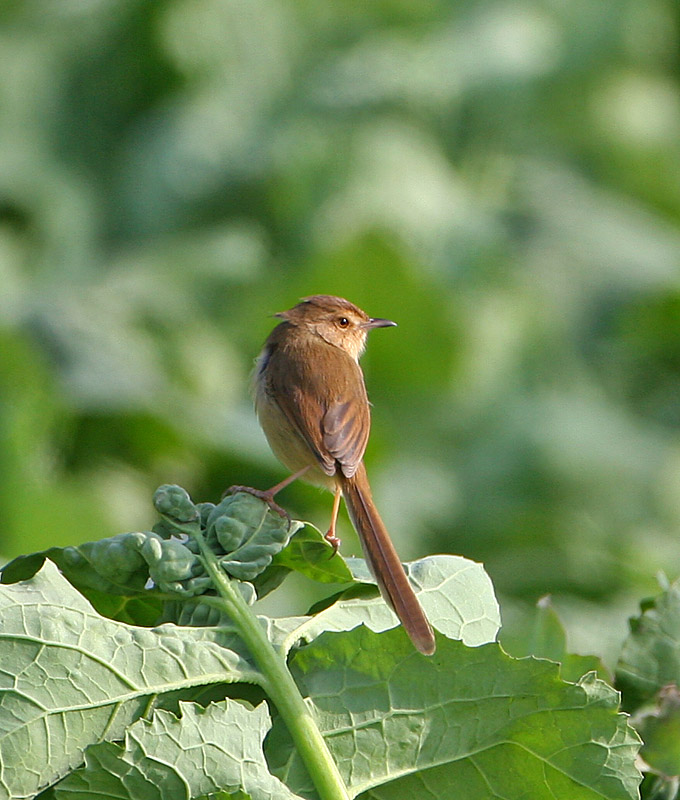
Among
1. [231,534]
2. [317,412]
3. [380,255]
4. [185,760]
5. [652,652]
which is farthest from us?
[380,255]

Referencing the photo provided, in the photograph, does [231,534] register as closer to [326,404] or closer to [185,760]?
[185,760]

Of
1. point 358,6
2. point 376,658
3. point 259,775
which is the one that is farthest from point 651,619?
point 358,6

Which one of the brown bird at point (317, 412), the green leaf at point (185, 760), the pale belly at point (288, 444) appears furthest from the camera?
the pale belly at point (288, 444)

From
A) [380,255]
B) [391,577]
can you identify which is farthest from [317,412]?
[380,255]

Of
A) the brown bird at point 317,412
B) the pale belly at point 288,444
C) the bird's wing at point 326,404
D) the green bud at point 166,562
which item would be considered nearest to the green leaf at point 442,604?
the green bud at point 166,562

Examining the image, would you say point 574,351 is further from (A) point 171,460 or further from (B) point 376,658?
(B) point 376,658

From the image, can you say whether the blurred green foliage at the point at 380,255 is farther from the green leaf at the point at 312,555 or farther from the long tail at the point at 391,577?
the green leaf at the point at 312,555
